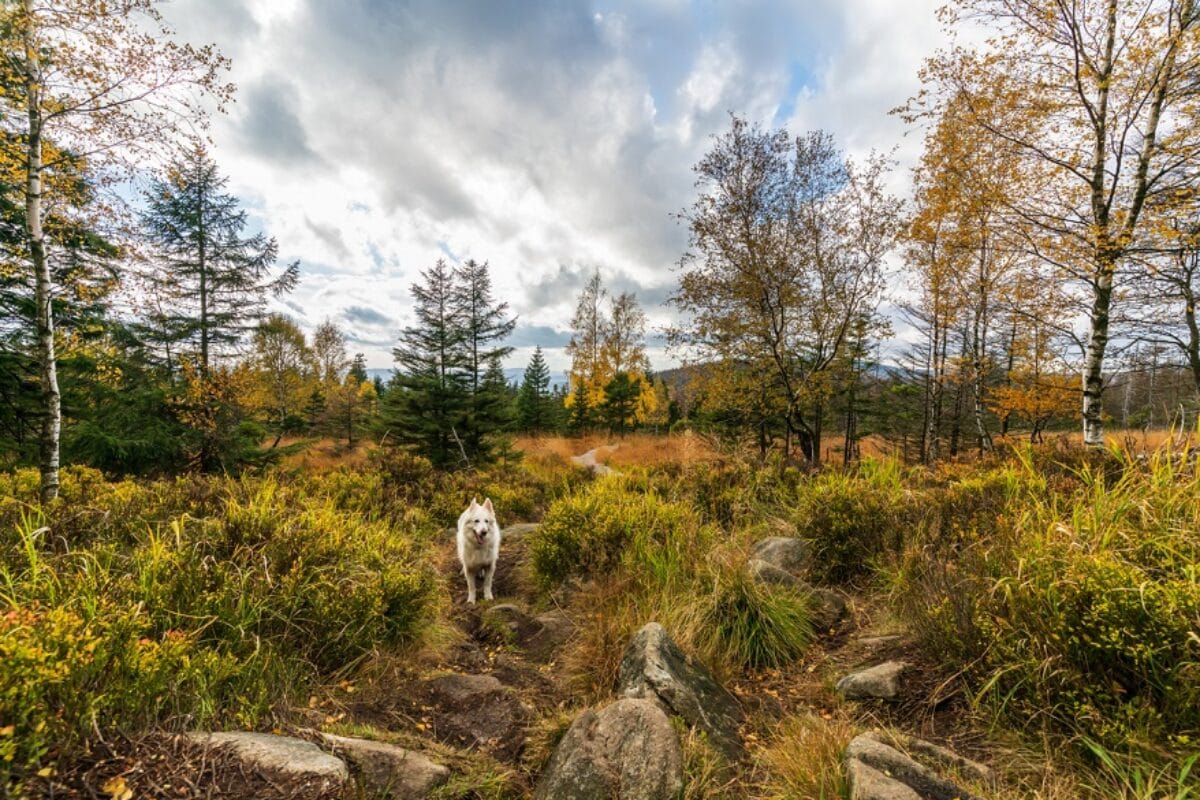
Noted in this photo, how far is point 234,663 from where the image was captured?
222 cm

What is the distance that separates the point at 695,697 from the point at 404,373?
12662 millimetres

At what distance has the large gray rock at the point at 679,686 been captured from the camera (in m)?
2.44

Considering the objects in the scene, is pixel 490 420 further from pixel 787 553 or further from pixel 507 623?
pixel 787 553

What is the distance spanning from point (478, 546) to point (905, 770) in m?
4.24

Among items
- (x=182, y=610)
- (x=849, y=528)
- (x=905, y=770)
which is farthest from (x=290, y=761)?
(x=849, y=528)

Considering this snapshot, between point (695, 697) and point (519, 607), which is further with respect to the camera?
point (519, 607)

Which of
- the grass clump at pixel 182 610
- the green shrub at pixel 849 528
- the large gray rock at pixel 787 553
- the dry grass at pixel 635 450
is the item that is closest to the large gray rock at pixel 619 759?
the grass clump at pixel 182 610

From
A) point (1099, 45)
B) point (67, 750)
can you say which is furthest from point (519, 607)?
point (1099, 45)

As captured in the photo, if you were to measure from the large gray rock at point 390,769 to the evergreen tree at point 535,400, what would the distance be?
29.4 m

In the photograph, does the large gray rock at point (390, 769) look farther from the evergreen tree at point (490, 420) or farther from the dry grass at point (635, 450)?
the evergreen tree at point (490, 420)

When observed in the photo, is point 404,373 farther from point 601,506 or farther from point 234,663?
point 234,663

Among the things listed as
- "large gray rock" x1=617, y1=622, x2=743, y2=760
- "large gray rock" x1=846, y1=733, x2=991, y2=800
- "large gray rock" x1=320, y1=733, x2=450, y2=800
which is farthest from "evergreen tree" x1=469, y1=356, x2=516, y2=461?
"large gray rock" x1=846, y1=733, x2=991, y2=800

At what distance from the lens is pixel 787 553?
445cm

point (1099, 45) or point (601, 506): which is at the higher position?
point (1099, 45)
